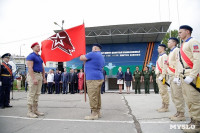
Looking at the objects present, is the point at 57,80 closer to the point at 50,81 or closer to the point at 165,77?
the point at 50,81

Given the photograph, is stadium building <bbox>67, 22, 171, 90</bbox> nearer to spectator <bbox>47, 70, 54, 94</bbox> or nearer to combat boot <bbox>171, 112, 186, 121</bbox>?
spectator <bbox>47, 70, 54, 94</bbox>

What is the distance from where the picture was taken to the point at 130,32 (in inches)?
755

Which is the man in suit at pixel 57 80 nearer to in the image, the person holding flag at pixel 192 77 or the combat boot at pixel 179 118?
the combat boot at pixel 179 118

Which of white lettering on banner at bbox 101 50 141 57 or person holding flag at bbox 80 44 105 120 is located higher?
white lettering on banner at bbox 101 50 141 57

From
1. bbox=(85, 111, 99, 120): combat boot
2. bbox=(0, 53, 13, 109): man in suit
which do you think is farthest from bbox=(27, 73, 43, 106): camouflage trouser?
bbox=(0, 53, 13, 109): man in suit

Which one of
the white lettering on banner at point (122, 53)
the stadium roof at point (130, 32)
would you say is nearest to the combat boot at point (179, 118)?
the stadium roof at point (130, 32)

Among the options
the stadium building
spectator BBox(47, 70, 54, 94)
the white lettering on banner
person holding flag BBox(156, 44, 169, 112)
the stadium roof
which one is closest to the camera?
person holding flag BBox(156, 44, 169, 112)

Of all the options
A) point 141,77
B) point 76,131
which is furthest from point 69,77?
point 76,131

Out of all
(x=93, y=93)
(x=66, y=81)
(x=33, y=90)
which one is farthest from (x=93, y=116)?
(x=66, y=81)

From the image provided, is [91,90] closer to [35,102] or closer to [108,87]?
[35,102]

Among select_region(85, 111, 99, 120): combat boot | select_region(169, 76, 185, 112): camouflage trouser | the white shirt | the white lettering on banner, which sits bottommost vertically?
select_region(85, 111, 99, 120): combat boot

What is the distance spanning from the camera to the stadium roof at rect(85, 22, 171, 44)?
57.5 feet

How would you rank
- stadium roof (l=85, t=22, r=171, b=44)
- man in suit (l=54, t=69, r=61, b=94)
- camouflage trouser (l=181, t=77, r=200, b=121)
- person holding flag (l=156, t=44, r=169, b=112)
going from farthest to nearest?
stadium roof (l=85, t=22, r=171, b=44) → man in suit (l=54, t=69, r=61, b=94) → person holding flag (l=156, t=44, r=169, b=112) → camouflage trouser (l=181, t=77, r=200, b=121)

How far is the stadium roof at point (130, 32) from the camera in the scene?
17.5 meters
